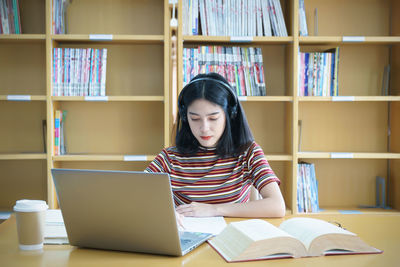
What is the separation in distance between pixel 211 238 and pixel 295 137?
5.45ft

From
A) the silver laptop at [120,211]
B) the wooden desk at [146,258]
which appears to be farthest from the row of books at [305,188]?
the silver laptop at [120,211]

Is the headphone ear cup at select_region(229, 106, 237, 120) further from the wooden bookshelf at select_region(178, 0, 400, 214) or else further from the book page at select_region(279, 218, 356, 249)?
the wooden bookshelf at select_region(178, 0, 400, 214)

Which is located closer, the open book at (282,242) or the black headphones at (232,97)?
the open book at (282,242)

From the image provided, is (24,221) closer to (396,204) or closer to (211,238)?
(211,238)

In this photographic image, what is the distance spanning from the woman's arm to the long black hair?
283 mm

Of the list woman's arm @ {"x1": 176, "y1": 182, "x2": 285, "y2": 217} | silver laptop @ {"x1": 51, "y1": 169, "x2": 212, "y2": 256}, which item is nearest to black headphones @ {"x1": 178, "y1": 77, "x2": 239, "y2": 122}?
woman's arm @ {"x1": 176, "y1": 182, "x2": 285, "y2": 217}

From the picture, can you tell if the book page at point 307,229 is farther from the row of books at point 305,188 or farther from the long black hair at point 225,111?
the row of books at point 305,188

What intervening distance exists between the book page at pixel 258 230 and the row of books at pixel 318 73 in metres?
1.78

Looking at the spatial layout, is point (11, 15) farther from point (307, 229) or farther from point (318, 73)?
point (307, 229)

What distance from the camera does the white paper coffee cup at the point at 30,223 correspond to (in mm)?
947

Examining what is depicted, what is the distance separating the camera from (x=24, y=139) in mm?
2803

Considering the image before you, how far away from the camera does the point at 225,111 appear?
1643mm

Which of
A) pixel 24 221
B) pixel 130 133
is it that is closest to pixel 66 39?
pixel 130 133

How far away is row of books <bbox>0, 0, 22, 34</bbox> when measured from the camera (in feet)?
8.40
